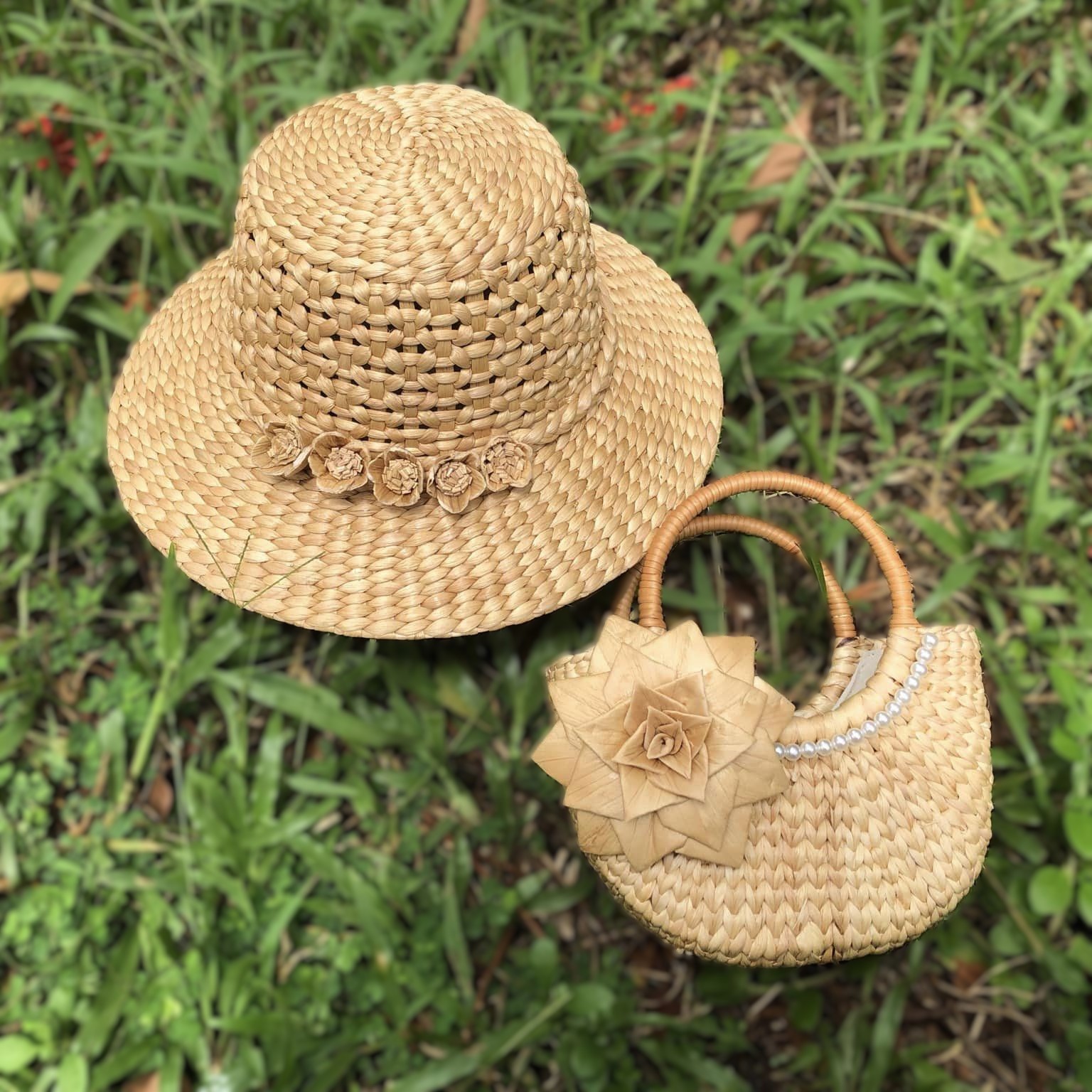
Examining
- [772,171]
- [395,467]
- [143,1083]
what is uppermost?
[772,171]

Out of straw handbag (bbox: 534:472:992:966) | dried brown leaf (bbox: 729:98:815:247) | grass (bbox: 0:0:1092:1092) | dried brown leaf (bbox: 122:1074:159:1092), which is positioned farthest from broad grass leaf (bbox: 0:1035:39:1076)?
dried brown leaf (bbox: 729:98:815:247)

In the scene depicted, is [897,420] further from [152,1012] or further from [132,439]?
[152,1012]

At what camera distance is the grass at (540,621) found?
1612 millimetres

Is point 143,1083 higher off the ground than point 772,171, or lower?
lower

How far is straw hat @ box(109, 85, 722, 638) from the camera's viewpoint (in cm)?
115

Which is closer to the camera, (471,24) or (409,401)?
(409,401)

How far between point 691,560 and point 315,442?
0.92 metres

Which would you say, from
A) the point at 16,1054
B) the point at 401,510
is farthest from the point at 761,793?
the point at 16,1054

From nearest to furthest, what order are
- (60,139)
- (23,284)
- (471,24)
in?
(23,284) → (60,139) → (471,24)

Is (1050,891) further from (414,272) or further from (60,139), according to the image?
(60,139)

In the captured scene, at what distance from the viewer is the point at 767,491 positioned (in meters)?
1.33

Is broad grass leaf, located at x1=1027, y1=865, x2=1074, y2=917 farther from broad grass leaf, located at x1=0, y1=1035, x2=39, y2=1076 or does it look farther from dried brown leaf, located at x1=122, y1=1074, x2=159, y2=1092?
broad grass leaf, located at x1=0, y1=1035, x2=39, y2=1076

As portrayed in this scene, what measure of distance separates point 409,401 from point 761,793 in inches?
25.9

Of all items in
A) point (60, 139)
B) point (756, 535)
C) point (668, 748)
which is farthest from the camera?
point (60, 139)
